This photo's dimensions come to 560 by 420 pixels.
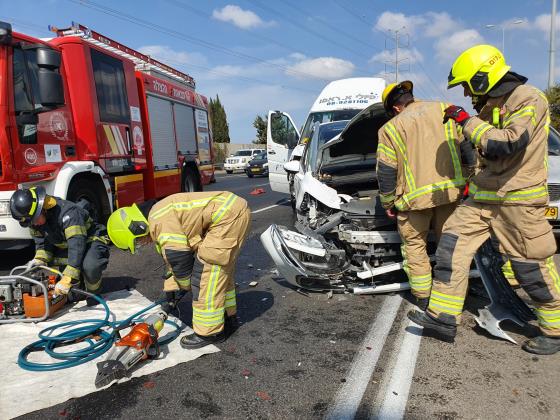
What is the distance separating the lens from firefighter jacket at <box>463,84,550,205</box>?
9.14ft

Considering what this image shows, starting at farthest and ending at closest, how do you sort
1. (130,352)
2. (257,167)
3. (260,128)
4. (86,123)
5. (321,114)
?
(260,128), (257,167), (321,114), (86,123), (130,352)

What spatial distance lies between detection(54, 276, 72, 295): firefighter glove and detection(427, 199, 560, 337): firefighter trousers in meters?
2.96

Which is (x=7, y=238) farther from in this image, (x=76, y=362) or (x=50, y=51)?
(x=76, y=362)

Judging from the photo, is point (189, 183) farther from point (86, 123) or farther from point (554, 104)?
point (554, 104)

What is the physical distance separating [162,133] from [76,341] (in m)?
5.76

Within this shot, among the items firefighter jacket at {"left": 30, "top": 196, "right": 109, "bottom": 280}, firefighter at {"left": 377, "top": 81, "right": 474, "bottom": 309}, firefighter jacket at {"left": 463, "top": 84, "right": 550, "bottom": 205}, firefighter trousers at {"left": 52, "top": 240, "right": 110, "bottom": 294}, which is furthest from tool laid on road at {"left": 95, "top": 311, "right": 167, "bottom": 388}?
firefighter jacket at {"left": 463, "top": 84, "right": 550, "bottom": 205}

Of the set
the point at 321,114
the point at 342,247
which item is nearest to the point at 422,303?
→ the point at 342,247

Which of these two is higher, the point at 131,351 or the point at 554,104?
the point at 554,104

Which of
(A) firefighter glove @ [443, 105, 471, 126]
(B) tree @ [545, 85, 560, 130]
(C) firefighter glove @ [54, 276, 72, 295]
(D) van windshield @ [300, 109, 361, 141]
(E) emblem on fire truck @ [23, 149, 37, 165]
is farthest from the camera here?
(B) tree @ [545, 85, 560, 130]

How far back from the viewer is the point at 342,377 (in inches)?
110

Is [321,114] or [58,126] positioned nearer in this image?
[58,126]

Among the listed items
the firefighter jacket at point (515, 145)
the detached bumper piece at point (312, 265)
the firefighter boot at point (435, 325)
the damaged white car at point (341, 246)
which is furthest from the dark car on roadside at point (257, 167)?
the firefighter jacket at point (515, 145)

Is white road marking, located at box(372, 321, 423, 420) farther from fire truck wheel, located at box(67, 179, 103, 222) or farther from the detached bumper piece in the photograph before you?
fire truck wheel, located at box(67, 179, 103, 222)

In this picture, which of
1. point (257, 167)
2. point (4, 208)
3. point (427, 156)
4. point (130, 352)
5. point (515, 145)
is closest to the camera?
point (515, 145)
